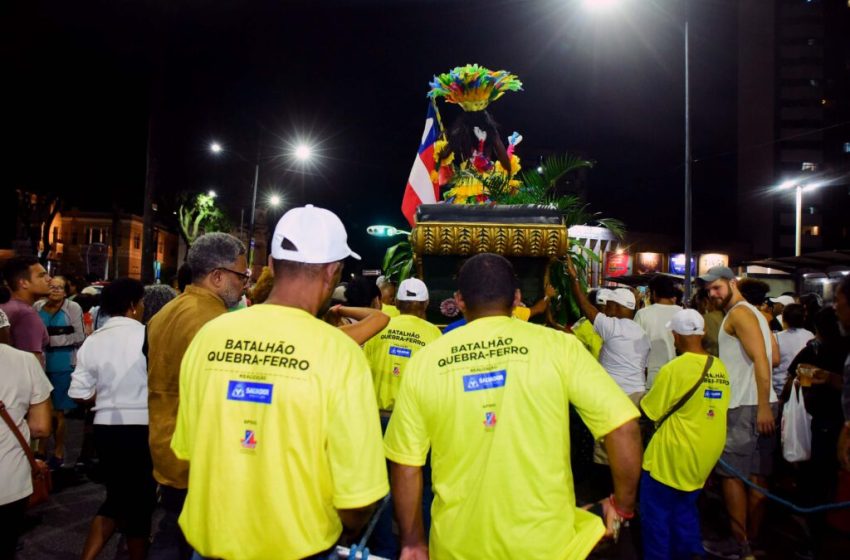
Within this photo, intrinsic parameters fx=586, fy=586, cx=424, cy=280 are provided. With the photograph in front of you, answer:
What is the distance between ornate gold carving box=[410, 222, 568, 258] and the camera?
17.9 feet

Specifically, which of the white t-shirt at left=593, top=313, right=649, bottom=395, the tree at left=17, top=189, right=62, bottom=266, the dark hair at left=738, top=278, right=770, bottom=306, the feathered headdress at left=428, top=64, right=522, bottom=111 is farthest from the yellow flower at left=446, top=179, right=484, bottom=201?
the tree at left=17, top=189, right=62, bottom=266

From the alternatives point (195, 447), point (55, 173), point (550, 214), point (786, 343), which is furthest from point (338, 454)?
point (55, 173)

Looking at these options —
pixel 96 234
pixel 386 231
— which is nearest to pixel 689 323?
pixel 386 231

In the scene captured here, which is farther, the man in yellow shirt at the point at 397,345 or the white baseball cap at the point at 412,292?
the white baseball cap at the point at 412,292

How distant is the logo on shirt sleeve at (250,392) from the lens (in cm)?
195

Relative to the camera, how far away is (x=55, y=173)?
961 inches

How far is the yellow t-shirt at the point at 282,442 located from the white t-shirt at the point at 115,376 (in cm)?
235

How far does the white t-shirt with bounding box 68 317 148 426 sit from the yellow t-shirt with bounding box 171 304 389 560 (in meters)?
2.35

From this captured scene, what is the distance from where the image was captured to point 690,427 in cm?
443

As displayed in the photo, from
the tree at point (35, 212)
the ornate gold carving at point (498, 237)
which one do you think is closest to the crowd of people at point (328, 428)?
the ornate gold carving at point (498, 237)

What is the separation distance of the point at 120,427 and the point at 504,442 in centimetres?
295

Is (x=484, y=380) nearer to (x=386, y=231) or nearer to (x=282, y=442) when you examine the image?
(x=282, y=442)

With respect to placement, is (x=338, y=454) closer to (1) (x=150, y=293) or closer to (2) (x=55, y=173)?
(1) (x=150, y=293)

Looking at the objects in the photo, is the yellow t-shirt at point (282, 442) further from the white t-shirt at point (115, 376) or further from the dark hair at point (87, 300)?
the dark hair at point (87, 300)
